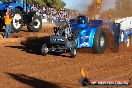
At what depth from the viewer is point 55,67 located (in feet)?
38.3

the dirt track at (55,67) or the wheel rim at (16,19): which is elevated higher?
the wheel rim at (16,19)

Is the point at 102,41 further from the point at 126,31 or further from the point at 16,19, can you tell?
the point at 16,19

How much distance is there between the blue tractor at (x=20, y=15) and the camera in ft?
64.3

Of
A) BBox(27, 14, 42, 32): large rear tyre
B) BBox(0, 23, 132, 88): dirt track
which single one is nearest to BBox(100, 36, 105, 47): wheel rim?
BBox(0, 23, 132, 88): dirt track

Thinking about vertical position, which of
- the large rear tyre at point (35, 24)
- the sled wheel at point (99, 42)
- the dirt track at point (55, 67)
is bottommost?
the dirt track at point (55, 67)

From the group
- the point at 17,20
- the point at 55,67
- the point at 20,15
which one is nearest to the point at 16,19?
the point at 17,20

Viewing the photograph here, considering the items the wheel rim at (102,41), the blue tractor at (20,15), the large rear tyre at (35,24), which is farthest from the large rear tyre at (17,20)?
the wheel rim at (102,41)

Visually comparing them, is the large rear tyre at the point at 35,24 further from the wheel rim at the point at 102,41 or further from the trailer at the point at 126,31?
the wheel rim at the point at 102,41

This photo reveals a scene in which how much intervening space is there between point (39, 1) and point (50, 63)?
30.9 meters

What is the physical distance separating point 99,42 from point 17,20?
6.14 metres

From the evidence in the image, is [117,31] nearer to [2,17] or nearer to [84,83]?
[2,17]

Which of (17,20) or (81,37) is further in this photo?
(17,20)

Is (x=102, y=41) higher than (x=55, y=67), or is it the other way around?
(x=102, y=41)

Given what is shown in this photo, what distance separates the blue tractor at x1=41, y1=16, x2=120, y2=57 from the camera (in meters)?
13.9
